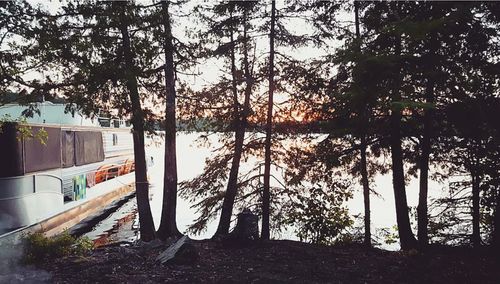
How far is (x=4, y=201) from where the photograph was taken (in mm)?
12805

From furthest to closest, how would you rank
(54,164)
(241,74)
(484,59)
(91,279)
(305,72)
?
(54,164) → (241,74) → (305,72) → (484,59) → (91,279)

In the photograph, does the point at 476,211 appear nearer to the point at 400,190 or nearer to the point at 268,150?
the point at 400,190

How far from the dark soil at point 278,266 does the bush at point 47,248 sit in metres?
0.42

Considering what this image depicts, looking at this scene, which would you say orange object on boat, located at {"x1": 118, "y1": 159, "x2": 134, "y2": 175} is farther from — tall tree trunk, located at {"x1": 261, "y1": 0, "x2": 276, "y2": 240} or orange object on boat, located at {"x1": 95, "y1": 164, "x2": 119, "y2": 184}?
tall tree trunk, located at {"x1": 261, "y1": 0, "x2": 276, "y2": 240}

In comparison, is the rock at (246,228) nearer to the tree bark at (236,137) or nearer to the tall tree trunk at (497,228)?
the tree bark at (236,137)

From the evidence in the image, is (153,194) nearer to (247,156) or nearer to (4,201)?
(4,201)

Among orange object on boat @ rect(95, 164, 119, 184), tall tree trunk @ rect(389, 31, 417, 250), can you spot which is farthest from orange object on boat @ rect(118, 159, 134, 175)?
tall tree trunk @ rect(389, 31, 417, 250)

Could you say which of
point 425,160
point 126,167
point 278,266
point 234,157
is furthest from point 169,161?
point 126,167

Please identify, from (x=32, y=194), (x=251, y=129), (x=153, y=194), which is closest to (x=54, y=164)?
(x=32, y=194)

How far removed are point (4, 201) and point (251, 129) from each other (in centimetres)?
811

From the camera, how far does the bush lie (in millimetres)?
7338

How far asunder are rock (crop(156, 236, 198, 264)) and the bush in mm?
1997

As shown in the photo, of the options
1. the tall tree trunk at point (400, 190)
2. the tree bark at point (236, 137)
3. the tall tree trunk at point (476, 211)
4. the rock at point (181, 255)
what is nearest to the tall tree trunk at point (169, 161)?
the tree bark at point (236, 137)

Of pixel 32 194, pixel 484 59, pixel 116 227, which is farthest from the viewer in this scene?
pixel 116 227
